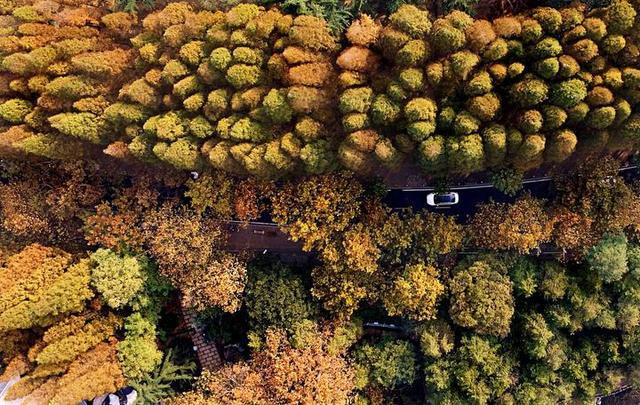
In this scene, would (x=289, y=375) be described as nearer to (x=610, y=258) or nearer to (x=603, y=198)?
(x=610, y=258)

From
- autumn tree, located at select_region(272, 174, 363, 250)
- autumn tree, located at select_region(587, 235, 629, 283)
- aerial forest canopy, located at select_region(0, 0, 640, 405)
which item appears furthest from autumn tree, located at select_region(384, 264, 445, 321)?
autumn tree, located at select_region(587, 235, 629, 283)

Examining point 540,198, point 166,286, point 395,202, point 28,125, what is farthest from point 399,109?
point 28,125

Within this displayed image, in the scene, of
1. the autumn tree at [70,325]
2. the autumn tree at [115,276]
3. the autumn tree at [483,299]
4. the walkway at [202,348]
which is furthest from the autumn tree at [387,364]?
the autumn tree at [115,276]

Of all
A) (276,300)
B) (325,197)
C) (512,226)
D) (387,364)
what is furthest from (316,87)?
(387,364)

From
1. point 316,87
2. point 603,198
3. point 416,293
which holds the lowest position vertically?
point 416,293

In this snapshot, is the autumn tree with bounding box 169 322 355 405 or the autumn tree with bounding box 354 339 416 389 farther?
the autumn tree with bounding box 354 339 416 389

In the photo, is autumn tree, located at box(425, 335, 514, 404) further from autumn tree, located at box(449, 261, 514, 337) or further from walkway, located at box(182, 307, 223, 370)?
walkway, located at box(182, 307, 223, 370)

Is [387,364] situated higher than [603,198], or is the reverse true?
[603,198]

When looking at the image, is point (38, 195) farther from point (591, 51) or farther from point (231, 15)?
point (591, 51)
